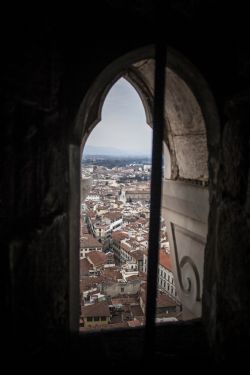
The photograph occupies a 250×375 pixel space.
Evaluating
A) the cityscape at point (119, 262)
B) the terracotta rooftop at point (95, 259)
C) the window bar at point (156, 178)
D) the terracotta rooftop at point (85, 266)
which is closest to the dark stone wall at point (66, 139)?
the window bar at point (156, 178)

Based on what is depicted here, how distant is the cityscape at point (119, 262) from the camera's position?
1672 cm

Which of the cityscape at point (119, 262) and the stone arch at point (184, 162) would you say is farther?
the cityscape at point (119, 262)

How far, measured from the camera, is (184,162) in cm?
222

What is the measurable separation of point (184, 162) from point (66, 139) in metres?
1.16

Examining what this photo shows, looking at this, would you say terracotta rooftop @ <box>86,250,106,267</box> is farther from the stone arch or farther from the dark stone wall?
the dark stone wall

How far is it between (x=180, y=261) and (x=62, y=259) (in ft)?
4.53

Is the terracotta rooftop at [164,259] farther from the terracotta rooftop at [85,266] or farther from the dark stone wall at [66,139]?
the dark stone wall at [66,139]

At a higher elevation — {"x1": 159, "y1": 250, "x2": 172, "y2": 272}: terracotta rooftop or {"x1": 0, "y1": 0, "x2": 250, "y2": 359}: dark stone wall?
{"x1": 0, "y1": 0, "x2": 250, "y2": 359}: dark stone wall

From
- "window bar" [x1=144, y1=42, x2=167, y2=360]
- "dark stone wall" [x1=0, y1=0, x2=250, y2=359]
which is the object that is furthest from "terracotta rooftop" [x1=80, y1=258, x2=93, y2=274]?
"window bar" [x1=144, y1=42, x2=167, y2=360]

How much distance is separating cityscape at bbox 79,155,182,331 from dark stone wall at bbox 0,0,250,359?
739 mm

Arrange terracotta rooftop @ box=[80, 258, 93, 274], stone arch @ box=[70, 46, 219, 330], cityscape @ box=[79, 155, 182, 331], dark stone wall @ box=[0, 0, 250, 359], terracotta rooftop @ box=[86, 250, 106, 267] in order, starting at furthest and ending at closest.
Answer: terracotta rooftop @ box=[86, 250, 106, 267]
terracotta rooftop @ box=[80, 258, 93, 274]
cityscape @ box=[79, 155, 182, 331]
stone arch @ box=[70, 46, 219, 330]
dark stone wall @ box=[0, 0, 250, 359]

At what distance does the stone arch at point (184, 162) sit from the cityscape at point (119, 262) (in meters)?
0.59

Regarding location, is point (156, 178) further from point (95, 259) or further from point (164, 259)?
point (95, 259)

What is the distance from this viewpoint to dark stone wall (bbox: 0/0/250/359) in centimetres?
89
